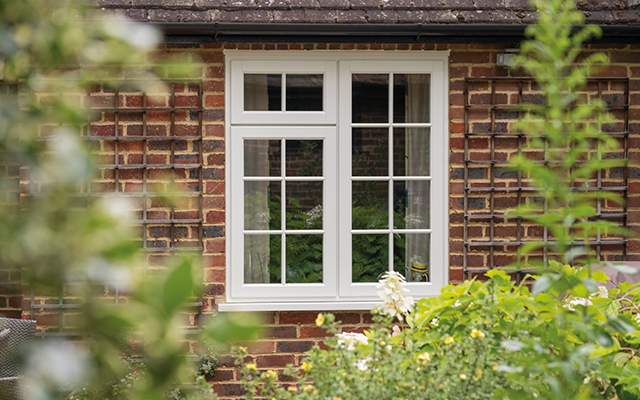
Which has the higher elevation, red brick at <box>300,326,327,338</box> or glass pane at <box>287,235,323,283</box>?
glass pane at <box>287,235,323,283</box>

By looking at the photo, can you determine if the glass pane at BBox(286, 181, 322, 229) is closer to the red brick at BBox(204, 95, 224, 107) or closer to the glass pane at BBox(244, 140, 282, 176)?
the glass pane at BBox(244, 140, 282, 176)

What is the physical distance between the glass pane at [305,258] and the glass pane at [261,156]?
535mm

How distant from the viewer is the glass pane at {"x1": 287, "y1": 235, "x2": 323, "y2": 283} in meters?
3.40

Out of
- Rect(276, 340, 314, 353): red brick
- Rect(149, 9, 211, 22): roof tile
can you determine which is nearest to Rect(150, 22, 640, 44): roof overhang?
Rect(149, 9, 211, 22): roof tile

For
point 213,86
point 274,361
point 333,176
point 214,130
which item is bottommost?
point 274,361

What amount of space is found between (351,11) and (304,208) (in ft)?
4.50

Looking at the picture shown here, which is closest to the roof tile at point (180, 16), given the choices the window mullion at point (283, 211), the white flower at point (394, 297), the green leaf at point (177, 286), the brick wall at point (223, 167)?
the brick wall at point (223, 167)

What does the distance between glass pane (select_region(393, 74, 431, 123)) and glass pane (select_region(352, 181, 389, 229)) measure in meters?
0.50

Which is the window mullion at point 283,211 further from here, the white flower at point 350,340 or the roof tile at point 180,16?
the white flower at point 350,340

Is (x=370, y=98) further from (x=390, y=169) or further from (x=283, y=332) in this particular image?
(x=283, y=332)

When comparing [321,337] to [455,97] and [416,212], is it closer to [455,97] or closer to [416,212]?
[416,212]

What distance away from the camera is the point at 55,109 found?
0.35 meters

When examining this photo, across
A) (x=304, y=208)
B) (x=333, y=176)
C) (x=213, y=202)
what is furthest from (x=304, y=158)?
(x=213, y=202)

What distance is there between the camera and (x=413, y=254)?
11.3ft
